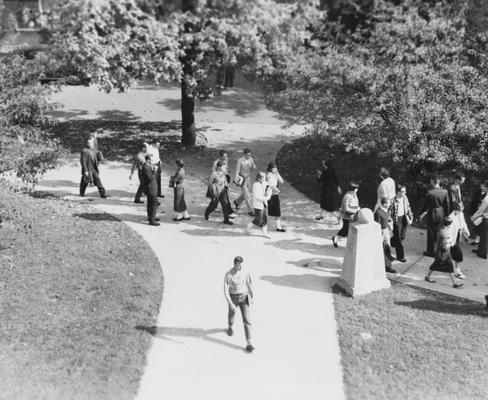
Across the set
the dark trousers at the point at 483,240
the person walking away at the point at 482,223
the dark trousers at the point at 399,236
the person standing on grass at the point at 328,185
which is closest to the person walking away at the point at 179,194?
the person standing on grass at the point at 328,185

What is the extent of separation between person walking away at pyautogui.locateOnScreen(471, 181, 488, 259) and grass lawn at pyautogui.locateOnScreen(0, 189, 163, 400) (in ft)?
20.5

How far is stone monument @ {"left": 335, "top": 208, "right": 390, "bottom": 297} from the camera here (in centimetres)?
1020

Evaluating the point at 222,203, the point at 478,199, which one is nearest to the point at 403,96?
the point at 478,199

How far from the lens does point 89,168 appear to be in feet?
45.8

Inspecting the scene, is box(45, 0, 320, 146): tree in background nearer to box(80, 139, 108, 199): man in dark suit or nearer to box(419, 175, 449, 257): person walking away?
box(80, 139, 108, 199): man in dark suit

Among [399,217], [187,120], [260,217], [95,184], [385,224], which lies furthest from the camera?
[187,120]

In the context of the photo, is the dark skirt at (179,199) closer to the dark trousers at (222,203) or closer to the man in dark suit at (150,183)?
the man in dark suit at (150,183)

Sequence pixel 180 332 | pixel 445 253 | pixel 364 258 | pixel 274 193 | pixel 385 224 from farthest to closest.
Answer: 1. pixel 274 193
2. pixel 385 224
3. pixel 445 253
4. pixel 364 258
5. pixel 180 332

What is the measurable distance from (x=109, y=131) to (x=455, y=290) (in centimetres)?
1296

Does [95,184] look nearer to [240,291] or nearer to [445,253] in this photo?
[240,291]

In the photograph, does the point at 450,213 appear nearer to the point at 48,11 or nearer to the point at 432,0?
the point at 48,11

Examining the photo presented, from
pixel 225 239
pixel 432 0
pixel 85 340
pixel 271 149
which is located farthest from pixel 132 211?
pixel 432 0

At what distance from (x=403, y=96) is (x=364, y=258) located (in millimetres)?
4125

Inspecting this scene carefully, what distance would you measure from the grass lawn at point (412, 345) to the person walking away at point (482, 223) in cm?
204
